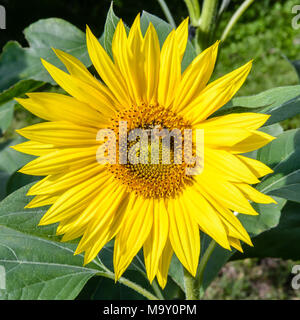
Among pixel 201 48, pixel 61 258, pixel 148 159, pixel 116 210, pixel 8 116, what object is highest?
pixel 201 48

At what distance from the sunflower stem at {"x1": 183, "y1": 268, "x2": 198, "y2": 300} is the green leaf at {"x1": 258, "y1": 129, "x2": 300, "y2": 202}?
0.85 ft

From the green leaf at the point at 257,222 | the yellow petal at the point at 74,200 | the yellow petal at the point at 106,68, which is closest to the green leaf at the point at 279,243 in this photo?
the green leaf at the point at 257,222

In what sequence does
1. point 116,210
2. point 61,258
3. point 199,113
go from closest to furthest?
point 199,113, point 116,210, point 61,258

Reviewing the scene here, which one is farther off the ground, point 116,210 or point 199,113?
point 199,113

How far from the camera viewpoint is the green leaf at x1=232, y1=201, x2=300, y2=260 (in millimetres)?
1445

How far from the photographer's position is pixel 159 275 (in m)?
0.91

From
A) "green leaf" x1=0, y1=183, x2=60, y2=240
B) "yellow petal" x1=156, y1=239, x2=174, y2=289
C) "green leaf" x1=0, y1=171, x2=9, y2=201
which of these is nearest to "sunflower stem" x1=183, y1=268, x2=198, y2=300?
"yellow petal" x1=156, y1=239, x2=174, y2=289

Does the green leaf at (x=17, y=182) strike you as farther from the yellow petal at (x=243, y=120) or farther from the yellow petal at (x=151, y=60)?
the yellow petal at (x=243, y=120)

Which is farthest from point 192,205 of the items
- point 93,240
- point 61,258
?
point 61,258

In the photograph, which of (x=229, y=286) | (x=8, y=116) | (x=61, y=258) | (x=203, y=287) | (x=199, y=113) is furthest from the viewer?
(x=229, y=286)

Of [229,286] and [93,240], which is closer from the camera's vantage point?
[93,240]

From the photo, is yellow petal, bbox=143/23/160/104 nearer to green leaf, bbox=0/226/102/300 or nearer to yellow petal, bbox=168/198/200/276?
yellow petal, bbox=168/198/200/276

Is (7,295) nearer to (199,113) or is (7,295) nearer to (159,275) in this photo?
(159,275)

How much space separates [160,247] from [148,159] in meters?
0.21
